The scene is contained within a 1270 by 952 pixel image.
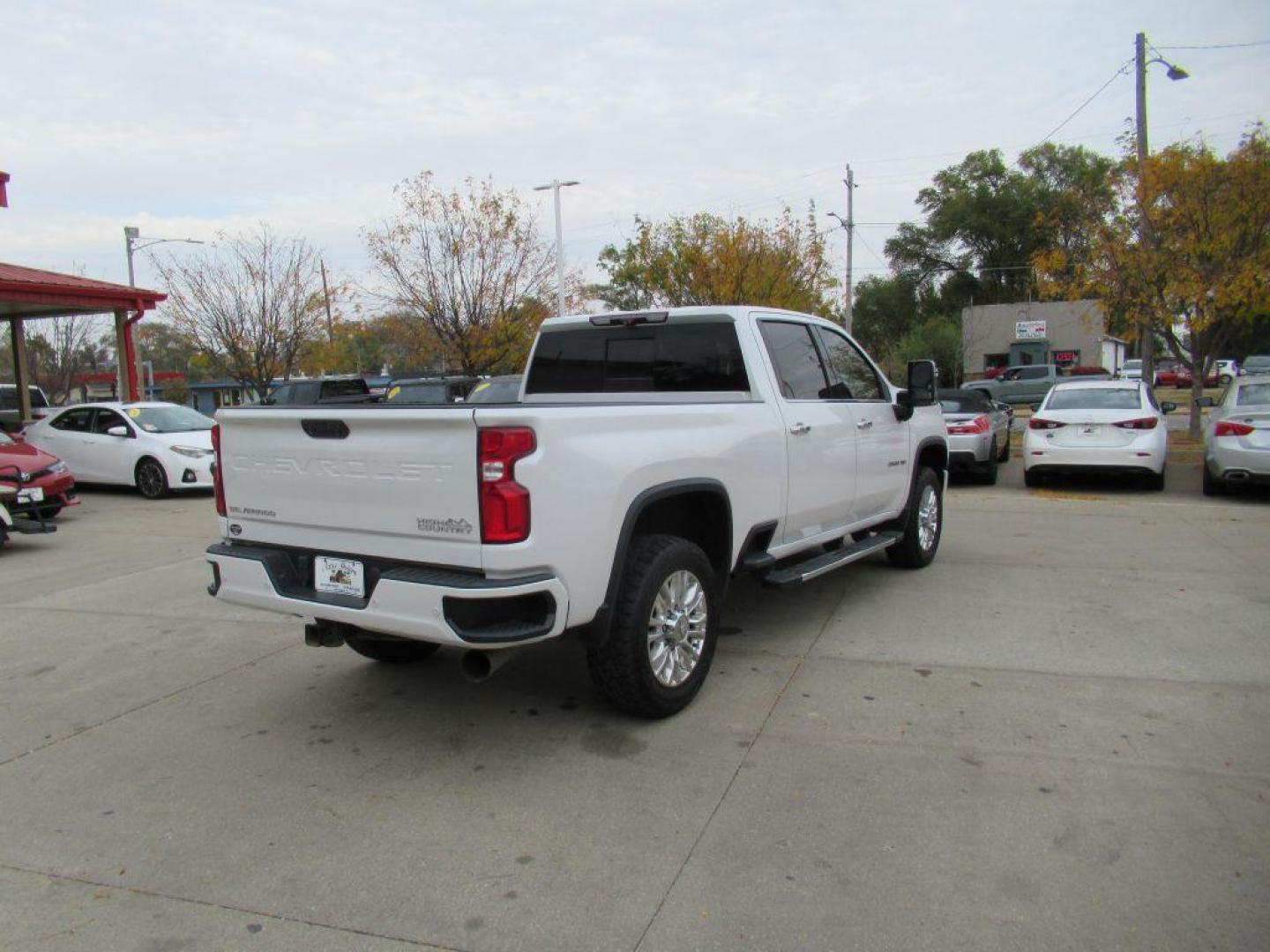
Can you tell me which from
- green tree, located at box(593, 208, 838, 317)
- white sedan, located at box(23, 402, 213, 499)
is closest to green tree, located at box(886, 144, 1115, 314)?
green tree, located at box(593, 208, 838, 317)

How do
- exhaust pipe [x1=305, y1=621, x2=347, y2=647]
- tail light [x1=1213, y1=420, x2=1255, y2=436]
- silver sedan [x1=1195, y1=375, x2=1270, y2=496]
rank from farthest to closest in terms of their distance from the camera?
tail light [x1=1213, y1=420, x2=1255, y2=436] → silver sedan [x1=1195, y1=375, x2=1270, y2=496] → exhaust pipe [x1=305, y1=621, x2=347, y2=647]

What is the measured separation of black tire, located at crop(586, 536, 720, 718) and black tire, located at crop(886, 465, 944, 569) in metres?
3.18

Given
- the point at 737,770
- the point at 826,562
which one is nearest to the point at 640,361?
the point at 826,562

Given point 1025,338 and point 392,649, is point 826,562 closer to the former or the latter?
point 392,649

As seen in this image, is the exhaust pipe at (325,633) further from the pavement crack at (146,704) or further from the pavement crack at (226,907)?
the pavement crack at (226,907)

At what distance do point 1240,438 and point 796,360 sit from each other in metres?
7.71

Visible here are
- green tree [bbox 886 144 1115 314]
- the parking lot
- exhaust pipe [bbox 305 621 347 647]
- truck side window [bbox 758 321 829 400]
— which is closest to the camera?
the parking lot

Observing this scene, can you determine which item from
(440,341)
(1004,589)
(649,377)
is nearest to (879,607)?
(1004,589)

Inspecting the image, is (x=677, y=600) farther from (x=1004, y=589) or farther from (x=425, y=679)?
(x=1004, y=589)

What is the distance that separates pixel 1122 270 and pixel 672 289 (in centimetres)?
1189

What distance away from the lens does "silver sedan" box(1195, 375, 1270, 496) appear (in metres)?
10.3

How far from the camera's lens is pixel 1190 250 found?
51.7ft

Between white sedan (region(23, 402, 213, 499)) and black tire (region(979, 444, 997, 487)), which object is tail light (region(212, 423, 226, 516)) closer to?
white sedan (region(23, 402, 213, 499))

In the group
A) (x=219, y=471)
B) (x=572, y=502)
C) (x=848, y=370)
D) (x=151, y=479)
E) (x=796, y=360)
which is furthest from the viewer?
(x=151, y=479)
